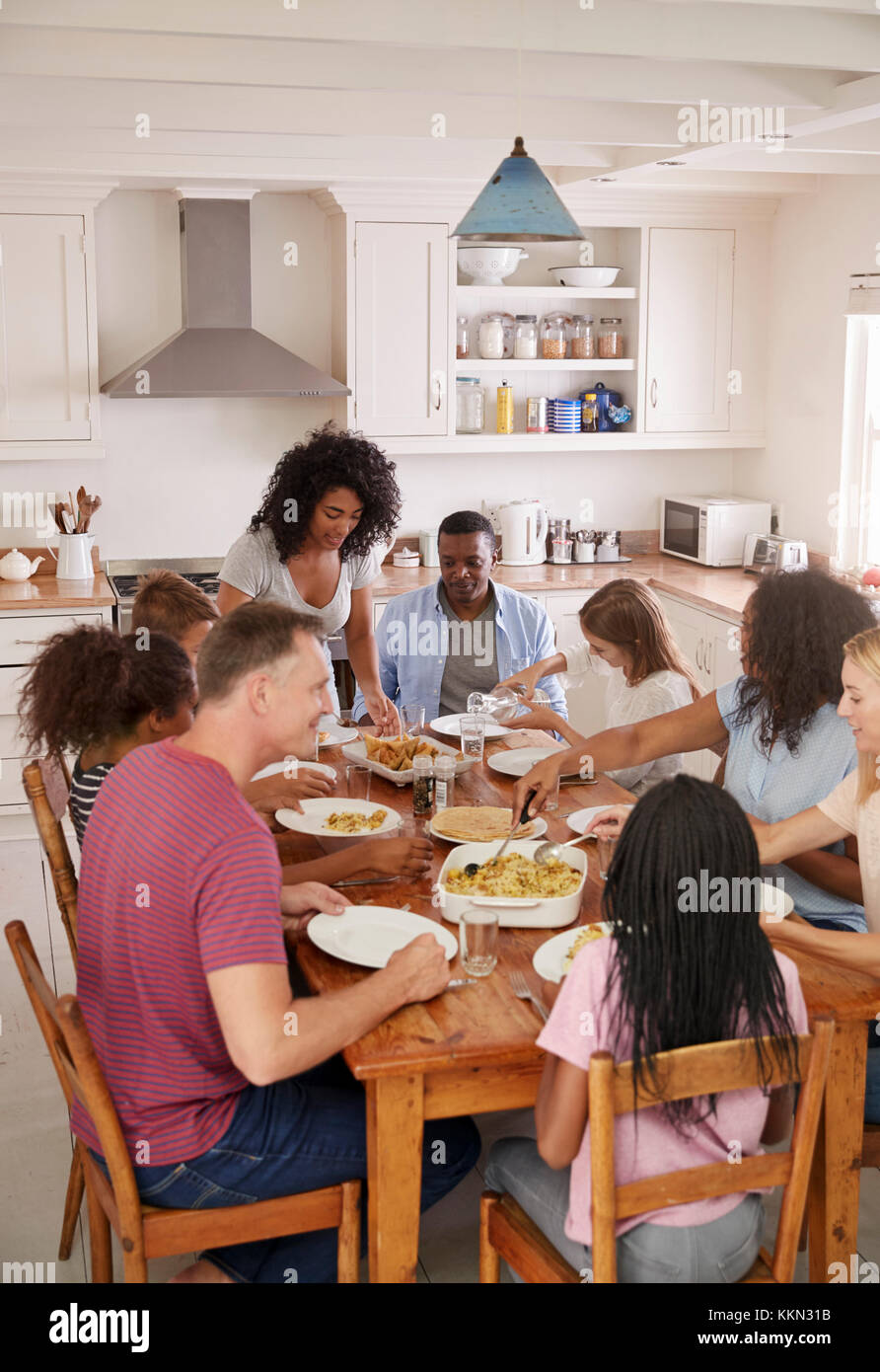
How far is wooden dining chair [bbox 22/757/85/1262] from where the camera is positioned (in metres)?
2.32

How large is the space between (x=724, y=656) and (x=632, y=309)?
163cm

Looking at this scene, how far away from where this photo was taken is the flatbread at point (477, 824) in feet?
8.45

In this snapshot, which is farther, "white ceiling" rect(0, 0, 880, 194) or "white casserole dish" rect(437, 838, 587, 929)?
"white ceiling" rect(0, 0, 880, 194)

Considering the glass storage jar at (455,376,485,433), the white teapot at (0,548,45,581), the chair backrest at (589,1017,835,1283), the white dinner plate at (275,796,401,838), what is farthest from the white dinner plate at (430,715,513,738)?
the glass storage jar at (455,376,485,433)

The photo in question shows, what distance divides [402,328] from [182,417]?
3.18 ft

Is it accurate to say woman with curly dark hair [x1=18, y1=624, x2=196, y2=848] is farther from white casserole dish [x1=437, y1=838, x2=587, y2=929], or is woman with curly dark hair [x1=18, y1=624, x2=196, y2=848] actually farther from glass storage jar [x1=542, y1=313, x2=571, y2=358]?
glass storage jar [x1=542, y1=313, x2=571, y2=358]

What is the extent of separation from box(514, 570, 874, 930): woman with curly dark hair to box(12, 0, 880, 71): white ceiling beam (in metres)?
1.24

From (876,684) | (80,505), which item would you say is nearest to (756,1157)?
(876,684)

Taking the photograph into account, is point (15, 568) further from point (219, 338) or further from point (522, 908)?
point (522, 908)

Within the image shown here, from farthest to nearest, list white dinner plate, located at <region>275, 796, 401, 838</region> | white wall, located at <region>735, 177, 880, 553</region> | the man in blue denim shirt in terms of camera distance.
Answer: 1. white wall, located at <region>735, 177, 880, 553</region>
2. the man in blue denim shirt
3. white dinner plate, located at <region>275, 796, 401, 838</region>

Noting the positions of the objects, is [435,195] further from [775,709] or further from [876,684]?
[876,684]

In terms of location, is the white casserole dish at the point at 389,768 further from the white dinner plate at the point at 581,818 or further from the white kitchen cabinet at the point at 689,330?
the white kitchen cabinet at the point at 689,330

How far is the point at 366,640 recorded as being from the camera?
13.1 ft

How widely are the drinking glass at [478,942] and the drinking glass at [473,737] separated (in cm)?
110
